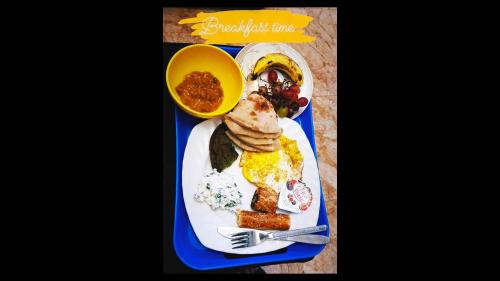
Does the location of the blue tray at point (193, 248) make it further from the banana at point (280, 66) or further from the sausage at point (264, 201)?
the banana at point (280, 66)

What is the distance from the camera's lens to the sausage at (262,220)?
2.28 metres

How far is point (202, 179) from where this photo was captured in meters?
2.25

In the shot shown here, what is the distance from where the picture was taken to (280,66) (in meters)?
2.59

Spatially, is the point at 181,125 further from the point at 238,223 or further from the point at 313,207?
the point at 313,207

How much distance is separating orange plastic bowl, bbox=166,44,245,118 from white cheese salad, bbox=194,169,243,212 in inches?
17.1

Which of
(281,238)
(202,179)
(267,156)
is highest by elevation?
(267,156)

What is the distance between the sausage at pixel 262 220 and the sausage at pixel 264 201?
0.14ft

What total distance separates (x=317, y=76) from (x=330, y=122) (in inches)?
18.2

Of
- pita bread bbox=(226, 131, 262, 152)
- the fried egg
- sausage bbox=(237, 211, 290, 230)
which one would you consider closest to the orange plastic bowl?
pita bread bbox=(226, 131, 262, 152)

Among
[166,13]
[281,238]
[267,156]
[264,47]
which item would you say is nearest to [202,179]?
[267,156]

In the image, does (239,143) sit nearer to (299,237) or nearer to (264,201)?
(264,201)

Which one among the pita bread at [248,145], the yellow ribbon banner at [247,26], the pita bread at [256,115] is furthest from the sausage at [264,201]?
the yellow ribbon banner at [247,26]

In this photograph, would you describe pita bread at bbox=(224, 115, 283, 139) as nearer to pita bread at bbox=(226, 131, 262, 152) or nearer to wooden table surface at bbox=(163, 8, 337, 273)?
pita bread at bbox=(226, 131, 262, 152)

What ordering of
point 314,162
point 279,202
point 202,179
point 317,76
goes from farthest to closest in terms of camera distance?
point 317,76 → point 314,162 → point 279,202 → point 202,179
